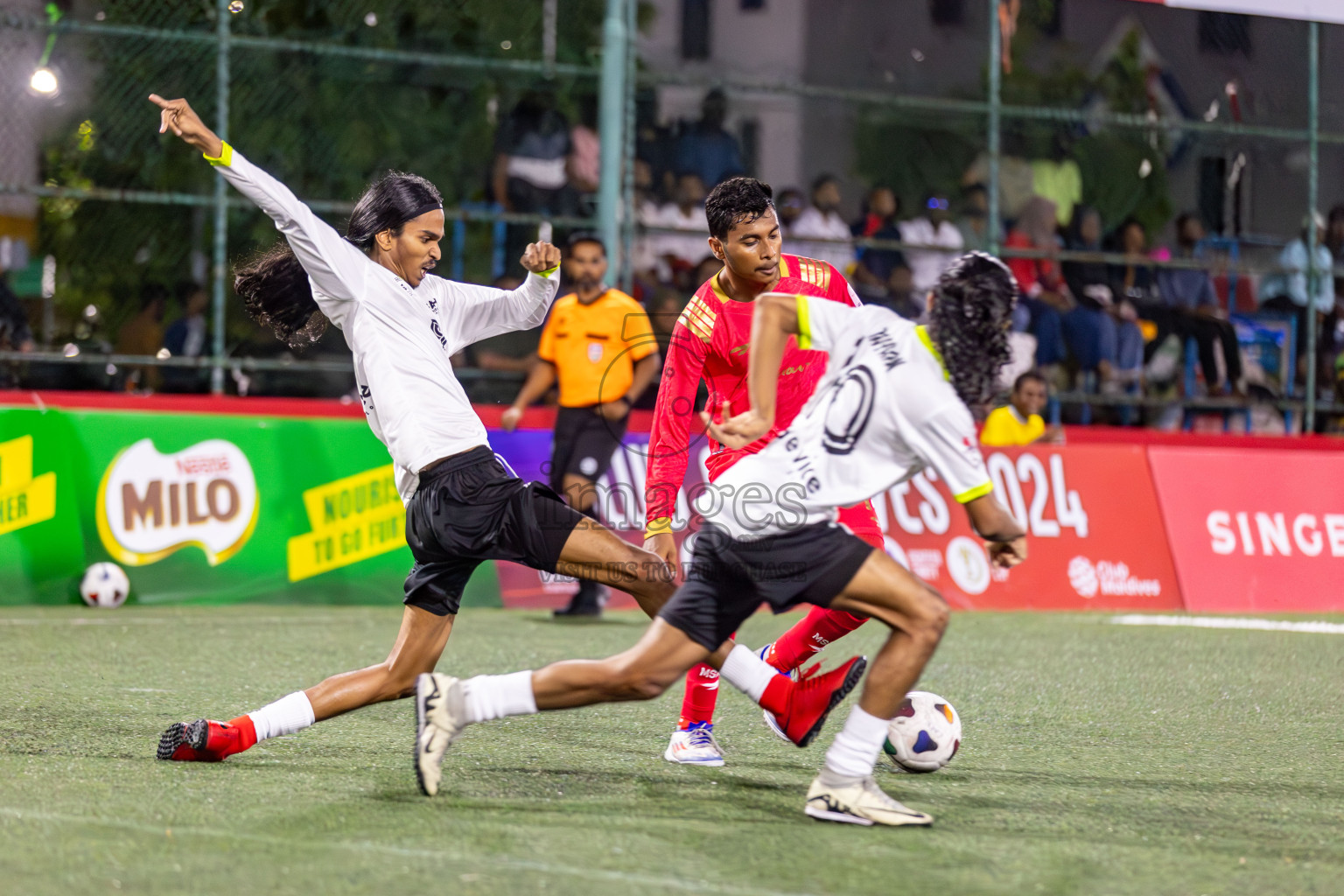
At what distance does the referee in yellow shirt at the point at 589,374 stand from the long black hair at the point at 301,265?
4.88 meters

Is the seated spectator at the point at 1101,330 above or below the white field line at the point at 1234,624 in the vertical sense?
above

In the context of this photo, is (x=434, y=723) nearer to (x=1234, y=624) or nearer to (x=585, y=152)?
(x=1234, y=624)

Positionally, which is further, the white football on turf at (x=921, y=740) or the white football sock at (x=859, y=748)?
the white football on turf at (x=921, y=740)

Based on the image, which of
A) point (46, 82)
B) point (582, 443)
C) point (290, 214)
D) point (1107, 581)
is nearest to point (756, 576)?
point (290, 214)

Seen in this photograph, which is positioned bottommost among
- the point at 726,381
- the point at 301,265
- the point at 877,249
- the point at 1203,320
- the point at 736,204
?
the point at 726,381

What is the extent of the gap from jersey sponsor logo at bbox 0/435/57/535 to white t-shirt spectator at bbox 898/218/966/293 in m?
7.28

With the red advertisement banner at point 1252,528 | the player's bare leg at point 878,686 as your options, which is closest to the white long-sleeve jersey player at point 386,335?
the player's bare leg at point 878,686

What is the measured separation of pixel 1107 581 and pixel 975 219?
153 inches

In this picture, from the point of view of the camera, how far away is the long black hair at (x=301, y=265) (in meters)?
5.07

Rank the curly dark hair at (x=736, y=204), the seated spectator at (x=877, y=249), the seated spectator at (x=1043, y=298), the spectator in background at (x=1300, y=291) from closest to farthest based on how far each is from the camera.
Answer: the curly dark hair at (x=736, y=204), the seated spectator at (x=877, y=249), the seated spectator at (x=1043, y=298), the spectator in background at (x=1300, y=291)

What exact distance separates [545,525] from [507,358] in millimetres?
7586

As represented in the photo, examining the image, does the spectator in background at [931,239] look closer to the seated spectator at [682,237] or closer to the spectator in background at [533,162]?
the seated spectator at [682,237]

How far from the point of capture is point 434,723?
449cm

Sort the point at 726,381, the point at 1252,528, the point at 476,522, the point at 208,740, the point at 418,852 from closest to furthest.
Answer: the point at 418,852 < the point at 476,522 < the point at 208,740 < the point at 726,381 < the point at 1252,528
